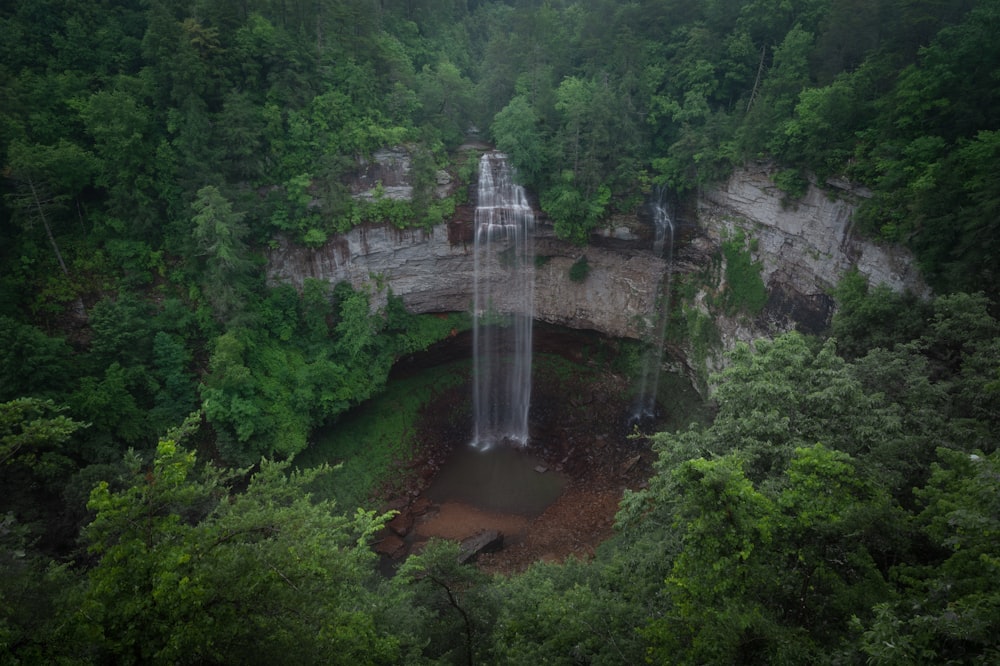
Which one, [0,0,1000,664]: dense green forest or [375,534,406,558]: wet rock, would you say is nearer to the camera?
[0,0,1000,664]: dense green forest

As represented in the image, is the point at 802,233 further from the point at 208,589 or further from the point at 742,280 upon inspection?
the point at 208,589

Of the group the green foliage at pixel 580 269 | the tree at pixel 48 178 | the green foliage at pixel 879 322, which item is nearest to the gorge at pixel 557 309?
the green foliage at pixel 580 269

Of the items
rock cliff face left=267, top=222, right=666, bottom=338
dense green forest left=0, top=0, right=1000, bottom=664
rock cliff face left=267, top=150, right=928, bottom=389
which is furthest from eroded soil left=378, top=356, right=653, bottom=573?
rock cliff face left=267, top=150, right=928, bottom=389

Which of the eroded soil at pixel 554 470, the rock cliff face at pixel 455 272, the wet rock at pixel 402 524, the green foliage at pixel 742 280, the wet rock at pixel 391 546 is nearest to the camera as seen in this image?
the wet rock at pixel 391 546

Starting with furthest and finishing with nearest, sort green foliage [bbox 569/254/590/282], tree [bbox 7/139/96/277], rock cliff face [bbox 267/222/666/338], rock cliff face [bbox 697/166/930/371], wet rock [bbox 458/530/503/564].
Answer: green foliage [bbox 569/254/590/282], rock cliff face [bbox 267/222/666/338], wet rock [bbox 458/530/503/564], tree [bbox 7/139/96/277], rock cliff face [bbox 697/166/930/371]

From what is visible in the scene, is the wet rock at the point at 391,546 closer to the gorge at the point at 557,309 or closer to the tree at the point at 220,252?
the gorge at the point at 557,309

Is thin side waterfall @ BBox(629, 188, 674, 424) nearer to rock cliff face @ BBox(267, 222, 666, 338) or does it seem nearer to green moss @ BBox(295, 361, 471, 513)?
rock cliff face @ BBox(267, 222, 666, 338)
